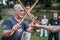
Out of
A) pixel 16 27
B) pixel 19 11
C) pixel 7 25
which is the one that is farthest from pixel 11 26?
pixel 19 11

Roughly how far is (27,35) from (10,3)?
33.0 metres

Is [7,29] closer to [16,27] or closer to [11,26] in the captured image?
[11,26]

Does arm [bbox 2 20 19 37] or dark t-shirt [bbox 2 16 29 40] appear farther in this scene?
dark t-shirt [bbox 2 16 29 40]

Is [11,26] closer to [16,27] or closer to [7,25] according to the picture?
[7,25]

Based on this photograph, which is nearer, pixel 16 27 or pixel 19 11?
pixel 16 27

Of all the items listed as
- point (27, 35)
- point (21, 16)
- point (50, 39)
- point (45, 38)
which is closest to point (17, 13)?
point (21, 16)

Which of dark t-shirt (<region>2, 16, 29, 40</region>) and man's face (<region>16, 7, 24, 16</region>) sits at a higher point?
man's face (<region>16, 7, 24, 16</region>)

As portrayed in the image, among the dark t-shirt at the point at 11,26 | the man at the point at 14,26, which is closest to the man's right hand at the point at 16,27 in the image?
the man at the point at 14,26

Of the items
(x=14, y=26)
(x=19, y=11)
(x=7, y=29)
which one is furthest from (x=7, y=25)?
(x=19, y=11)

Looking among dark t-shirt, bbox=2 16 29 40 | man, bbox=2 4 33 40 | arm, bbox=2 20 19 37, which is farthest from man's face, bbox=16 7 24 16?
arm, bbox=2 20 19 37

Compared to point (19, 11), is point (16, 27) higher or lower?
lower

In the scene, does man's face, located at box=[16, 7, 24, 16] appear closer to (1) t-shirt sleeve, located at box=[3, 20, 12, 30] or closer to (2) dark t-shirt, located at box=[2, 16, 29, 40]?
(2) dark t-shirt, located at box=[2, 16, 29, 40]

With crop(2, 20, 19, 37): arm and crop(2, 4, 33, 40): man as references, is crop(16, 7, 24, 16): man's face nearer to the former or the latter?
crop(2, 4, 33, 40): man

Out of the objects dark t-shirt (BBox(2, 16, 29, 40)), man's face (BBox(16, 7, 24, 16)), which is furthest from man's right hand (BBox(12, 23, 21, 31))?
man's face (BBox(16, 7, 24, 16))
